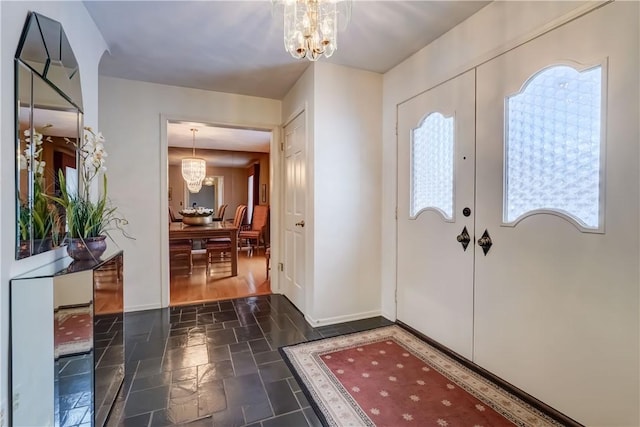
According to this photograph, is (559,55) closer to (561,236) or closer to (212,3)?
(561,236)

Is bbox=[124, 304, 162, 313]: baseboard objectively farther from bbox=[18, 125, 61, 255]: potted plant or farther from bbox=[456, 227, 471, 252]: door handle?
bbox=[456, 227, 471, 252]: door handle

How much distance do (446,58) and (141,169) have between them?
121 inches

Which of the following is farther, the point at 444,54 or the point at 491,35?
the point at 444,54

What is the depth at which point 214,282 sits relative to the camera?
409 cm

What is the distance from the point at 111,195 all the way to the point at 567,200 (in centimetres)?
372

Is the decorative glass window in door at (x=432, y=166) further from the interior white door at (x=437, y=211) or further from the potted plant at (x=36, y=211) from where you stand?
the potted plant at (x=36, y=211)

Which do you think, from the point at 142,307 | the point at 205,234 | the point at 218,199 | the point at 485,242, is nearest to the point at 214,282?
the point at 205,234

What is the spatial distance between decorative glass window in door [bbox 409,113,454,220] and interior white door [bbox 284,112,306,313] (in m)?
1.07

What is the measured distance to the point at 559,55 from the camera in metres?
1.50

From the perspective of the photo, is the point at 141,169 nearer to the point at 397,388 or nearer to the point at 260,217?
the point at 397,388

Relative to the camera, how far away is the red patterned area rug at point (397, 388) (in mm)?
1515

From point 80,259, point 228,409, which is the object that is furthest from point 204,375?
point 80,259

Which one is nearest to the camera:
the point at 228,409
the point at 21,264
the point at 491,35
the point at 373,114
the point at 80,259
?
the point at 21,264

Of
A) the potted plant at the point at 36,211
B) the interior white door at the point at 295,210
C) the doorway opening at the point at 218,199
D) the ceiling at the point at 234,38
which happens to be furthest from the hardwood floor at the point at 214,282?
the ceiling at the point at 234,38
